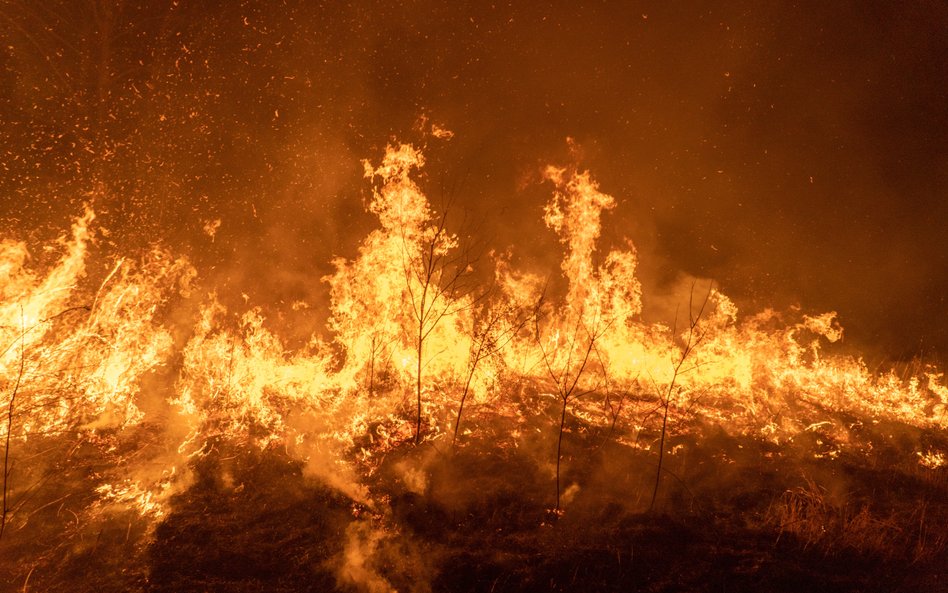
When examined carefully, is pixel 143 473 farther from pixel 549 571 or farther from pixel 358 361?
pixel 549 571

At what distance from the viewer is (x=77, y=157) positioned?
434 inches

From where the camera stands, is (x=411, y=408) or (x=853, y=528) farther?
(x=411, y=408)

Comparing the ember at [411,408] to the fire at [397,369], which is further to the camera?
the fire at [397,369]

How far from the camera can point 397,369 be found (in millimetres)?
11250

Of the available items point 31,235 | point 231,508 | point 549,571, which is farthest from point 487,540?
point 31,235

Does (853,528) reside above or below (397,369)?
below

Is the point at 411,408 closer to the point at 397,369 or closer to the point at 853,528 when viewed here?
the point at 397,369

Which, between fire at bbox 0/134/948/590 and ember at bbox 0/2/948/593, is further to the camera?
fire at bbox 0/134/948/590

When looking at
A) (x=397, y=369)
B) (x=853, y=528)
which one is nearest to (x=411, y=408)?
(x=397, y=369)

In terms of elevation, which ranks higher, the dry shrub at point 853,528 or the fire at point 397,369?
the fire at point 397,369

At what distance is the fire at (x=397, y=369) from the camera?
8.36 m

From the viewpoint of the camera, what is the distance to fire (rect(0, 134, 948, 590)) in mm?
8359

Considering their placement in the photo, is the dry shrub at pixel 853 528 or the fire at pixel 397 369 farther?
the fire at pixel 397 369

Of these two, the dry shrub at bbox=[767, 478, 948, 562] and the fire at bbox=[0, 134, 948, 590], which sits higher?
the fire at bbox=[0, 134, 948, 590]
